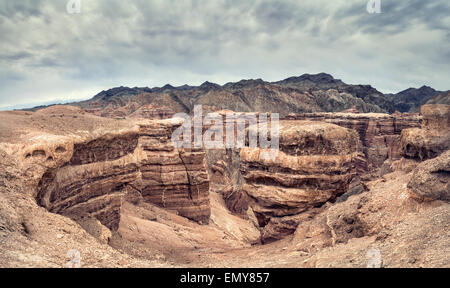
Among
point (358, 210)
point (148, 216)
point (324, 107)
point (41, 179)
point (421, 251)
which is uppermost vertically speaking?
point (324, 107)

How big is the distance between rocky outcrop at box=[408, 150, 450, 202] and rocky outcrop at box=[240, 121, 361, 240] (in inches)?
165

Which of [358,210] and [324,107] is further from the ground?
[324,107]

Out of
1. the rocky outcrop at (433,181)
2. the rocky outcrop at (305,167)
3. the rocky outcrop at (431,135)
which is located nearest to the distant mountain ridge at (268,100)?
the rocky outcrop at (431,135)

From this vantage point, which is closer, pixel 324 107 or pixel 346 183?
pixel 346 183

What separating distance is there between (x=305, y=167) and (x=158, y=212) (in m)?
11.6

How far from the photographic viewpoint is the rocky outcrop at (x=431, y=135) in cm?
1792

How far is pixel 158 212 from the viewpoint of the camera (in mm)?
21078

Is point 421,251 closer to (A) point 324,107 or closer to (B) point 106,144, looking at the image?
(B) point 106,144

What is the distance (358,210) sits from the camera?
36.5 feet

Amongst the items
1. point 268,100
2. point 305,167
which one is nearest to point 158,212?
point 305,167

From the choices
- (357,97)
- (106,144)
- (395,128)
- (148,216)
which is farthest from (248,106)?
(106,144)

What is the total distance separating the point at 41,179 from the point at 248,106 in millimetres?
76403

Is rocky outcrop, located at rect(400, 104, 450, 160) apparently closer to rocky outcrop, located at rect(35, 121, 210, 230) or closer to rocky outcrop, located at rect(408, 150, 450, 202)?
rocky outcrop, located at rect(408, 150, 450, 202)
